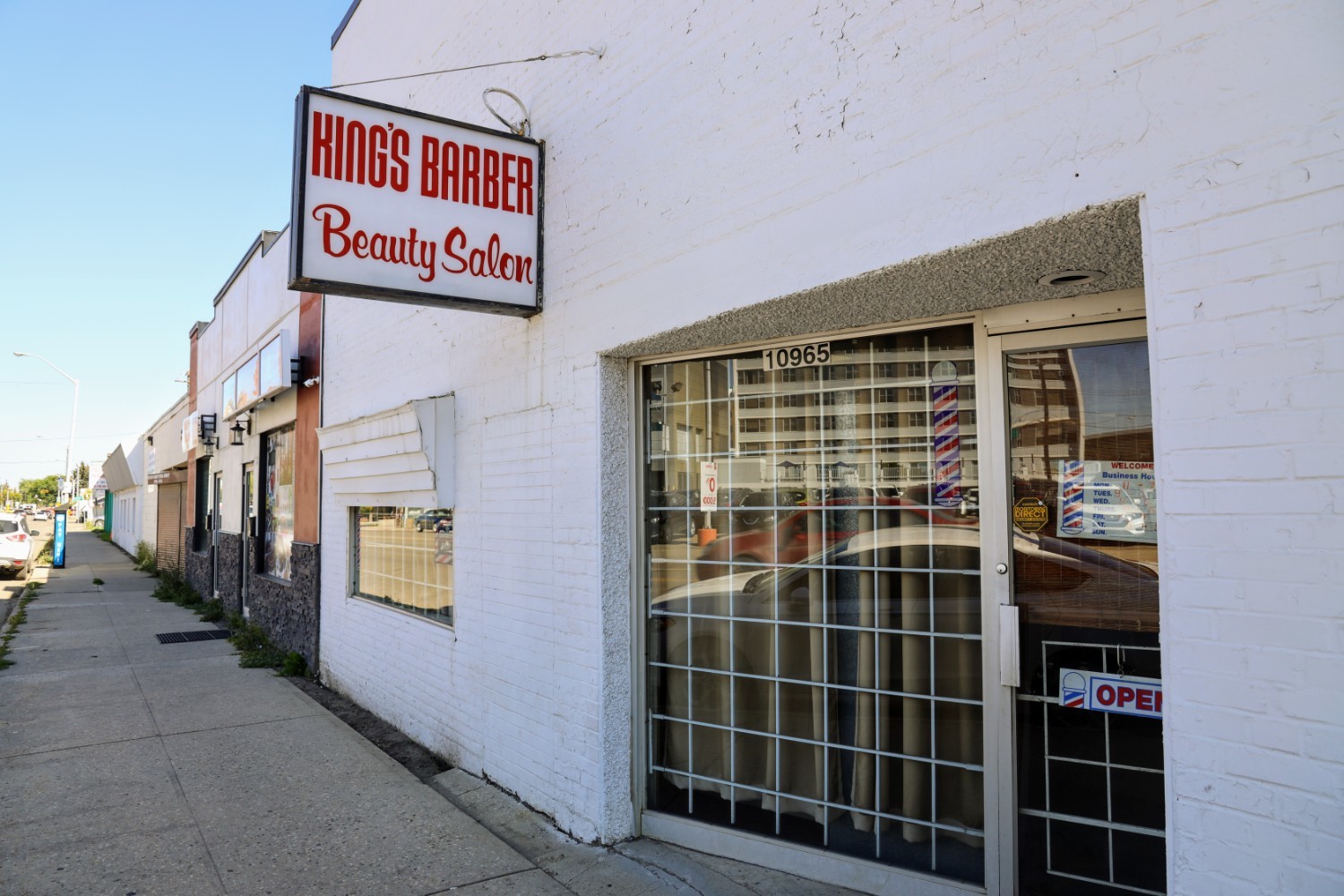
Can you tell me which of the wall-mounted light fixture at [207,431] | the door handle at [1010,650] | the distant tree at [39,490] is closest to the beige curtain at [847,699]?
the door handle at [1010,650]

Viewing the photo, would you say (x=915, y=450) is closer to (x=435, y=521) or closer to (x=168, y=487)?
(x=435, y=521)

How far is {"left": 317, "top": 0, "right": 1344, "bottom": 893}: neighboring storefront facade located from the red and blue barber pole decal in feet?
0.04

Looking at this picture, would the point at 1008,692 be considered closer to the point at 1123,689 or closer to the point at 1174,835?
the point at 1123,689

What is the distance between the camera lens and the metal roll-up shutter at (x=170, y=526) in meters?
19.4

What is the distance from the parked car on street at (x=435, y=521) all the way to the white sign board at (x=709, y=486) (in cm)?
235

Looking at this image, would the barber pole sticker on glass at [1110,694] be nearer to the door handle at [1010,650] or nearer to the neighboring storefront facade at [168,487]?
the door handle at [1010,650]

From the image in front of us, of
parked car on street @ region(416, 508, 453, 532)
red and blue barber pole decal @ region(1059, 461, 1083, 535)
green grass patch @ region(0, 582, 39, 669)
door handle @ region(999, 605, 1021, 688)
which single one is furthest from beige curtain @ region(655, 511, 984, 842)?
green grass patch @ region(0, 582, 39, 669)

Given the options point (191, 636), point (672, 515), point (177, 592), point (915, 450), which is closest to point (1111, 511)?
point (915, 450)

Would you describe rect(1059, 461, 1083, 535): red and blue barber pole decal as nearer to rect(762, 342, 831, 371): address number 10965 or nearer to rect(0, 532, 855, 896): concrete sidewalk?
rect(762, 342, 831, 371): address number 10965

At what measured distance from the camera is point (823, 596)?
12.7 feet

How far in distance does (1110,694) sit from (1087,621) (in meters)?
0.26

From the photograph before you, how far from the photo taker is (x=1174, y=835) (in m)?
2.23

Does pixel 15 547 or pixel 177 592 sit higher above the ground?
pixel 15 547

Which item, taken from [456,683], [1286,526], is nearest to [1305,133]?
[1286,526]
